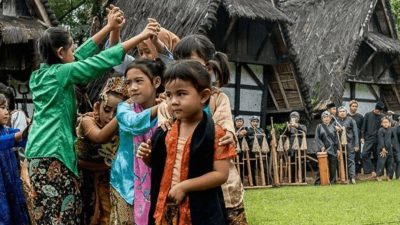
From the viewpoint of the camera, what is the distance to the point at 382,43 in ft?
73.9

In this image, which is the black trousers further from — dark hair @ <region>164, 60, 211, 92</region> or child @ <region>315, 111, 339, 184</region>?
dark hair @ <region>164, 60, 211, 92</region>

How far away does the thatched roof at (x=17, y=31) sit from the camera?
549 inches

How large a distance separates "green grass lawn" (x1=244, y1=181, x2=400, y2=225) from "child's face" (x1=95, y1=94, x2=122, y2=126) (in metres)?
3.84

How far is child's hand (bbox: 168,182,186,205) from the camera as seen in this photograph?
3.56m

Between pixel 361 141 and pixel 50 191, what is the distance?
48.2 feet

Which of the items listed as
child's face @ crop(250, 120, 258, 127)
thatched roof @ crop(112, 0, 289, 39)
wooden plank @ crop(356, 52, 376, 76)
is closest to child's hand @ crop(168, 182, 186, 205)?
thatched roof @ crop(112, 0, 289, 39)

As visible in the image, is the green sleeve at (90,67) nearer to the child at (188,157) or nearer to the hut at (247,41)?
the child at (188,157)

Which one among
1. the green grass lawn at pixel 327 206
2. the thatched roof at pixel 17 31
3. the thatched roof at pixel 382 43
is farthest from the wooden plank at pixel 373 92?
the thatched roof at pixel 17 31

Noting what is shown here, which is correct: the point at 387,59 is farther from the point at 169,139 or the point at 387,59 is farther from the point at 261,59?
the point at 169,139

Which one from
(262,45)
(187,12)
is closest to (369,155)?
(262,45)

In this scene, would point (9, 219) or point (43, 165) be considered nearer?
point (43, 165)

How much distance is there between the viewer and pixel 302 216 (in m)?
9.17

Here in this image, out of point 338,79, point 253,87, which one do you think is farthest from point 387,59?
point 253,87

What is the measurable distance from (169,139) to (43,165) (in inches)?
51.1
